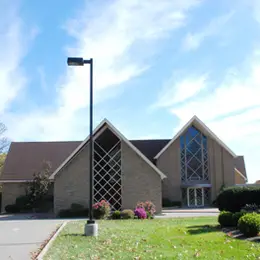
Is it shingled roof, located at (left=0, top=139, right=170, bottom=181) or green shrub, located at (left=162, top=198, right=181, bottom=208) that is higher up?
shingled roof, located at (left=0, top=139, right=170, bottom=181)

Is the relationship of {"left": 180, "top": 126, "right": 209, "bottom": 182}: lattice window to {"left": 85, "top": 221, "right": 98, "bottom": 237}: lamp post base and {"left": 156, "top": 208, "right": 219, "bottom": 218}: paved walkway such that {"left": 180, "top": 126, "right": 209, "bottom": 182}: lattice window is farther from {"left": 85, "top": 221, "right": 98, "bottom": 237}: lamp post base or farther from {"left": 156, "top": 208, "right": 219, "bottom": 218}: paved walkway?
{"left": 85, "top": 221, "right": 98, "bottom": 237}: lamp post base

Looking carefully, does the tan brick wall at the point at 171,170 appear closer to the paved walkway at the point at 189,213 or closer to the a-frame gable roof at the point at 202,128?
the a-frame gable roof at the point at 202,128

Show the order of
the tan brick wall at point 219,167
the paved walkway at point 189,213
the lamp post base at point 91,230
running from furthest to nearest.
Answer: the tan brick wall at point 219,167, the paved walkway at point 189,213, the lamp post base at point 91,230

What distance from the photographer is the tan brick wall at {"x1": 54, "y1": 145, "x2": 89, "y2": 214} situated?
29734 mm

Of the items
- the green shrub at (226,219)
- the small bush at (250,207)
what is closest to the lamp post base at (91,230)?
the green shrub at (226,219)

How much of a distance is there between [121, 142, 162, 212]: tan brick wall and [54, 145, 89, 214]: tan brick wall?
3013 millimetres

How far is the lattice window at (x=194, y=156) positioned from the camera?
40062 mm

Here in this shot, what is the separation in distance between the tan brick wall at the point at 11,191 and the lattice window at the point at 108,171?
1050 cm

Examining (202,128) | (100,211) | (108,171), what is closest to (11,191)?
(108,171)

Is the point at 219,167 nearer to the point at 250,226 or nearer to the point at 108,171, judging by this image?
the point at 108,171

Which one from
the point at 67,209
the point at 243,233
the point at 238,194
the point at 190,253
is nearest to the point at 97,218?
the point at 67,209

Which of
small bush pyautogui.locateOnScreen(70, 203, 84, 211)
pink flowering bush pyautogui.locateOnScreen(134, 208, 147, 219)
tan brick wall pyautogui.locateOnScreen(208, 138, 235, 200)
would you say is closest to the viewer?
pink flowering bush pyautogui.locateOnScreen(134, 208, 147, 219)

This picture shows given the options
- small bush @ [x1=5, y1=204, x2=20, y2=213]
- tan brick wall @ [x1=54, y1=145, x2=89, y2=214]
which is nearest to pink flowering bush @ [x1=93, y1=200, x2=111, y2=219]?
tan brick wall @ [x1=54, y1=145, x2=89, y2=214]

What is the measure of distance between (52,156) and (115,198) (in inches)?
518
